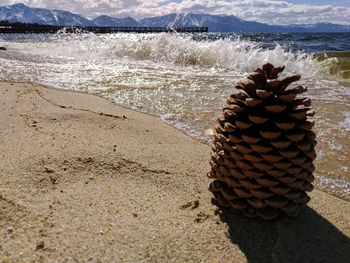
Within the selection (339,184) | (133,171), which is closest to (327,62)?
(339,184)

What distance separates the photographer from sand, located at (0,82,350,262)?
70.2 inches

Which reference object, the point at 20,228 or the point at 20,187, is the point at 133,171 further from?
the point at 20,228

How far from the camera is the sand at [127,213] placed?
5.85 ft

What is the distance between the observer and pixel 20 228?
5.95 ft

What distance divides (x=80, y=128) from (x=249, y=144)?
199 cm

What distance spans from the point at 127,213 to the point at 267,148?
0.78 meters

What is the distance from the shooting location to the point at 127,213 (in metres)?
2.06

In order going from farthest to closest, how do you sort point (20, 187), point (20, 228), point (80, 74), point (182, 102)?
point (80, 74) < point (182, 102) < point (20, 187) < point (20, 228)

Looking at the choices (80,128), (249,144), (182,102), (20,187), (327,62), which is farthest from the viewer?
(327,62)

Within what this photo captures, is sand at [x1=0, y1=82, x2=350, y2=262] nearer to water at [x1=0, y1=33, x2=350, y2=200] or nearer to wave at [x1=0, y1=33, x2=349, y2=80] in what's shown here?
water at [x1=0, y1=33, x2=350, y2=200]

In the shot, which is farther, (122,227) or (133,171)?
(133,171)

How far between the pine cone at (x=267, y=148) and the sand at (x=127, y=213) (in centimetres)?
12

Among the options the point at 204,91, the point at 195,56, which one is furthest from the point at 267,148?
the point at 195,56

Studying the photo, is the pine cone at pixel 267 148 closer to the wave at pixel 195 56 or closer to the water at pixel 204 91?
the water at pixel 204 91
